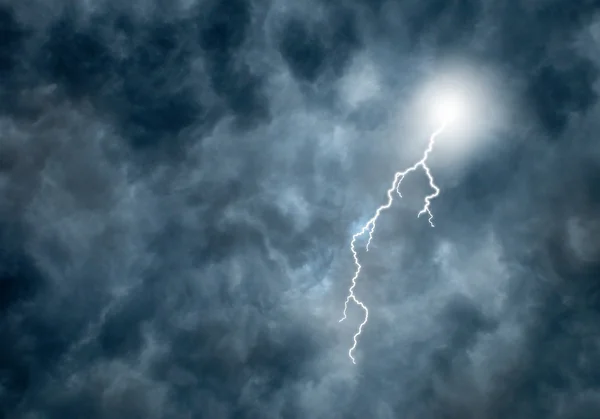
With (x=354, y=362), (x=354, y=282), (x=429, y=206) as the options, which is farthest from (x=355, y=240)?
(x=354, y=362)

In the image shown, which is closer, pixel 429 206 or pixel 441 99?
pixel 441 99

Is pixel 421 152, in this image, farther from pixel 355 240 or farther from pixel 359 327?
pixel 359 327

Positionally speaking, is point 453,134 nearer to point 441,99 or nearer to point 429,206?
point 441,99

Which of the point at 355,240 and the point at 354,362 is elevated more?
the point at 355,240

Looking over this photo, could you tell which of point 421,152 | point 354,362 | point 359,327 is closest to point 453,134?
point 421,152

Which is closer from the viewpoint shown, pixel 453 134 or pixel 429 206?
pixel 453 134

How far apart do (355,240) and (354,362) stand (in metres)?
19.5

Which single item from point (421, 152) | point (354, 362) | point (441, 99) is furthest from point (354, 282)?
point (441, 99)

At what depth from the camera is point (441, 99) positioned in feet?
241

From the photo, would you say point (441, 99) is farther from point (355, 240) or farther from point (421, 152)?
point (355, 240)

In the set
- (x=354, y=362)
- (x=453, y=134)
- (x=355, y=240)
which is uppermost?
(x=453, y=134)

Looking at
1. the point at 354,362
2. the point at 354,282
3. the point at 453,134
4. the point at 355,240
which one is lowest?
the point at 354,362

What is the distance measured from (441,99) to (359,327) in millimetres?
36686

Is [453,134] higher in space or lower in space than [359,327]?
higher
